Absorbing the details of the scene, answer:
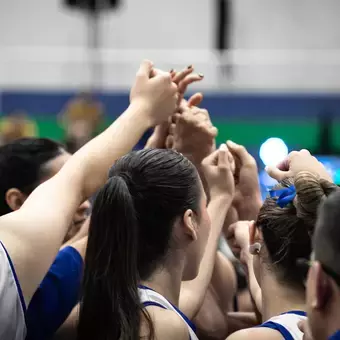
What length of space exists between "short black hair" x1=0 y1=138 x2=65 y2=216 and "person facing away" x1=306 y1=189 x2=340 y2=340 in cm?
107

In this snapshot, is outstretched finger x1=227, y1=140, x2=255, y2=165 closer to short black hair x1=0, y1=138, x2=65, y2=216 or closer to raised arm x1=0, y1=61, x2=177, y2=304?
raised arm x1=0, y1=61, x2=177, y2=304

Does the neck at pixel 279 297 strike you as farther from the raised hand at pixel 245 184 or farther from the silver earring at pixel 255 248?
the raised hand at pixel 245 184

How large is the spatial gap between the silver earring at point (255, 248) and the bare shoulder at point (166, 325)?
249mm

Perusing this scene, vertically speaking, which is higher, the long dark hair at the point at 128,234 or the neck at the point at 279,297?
the long dark hair at the point at 128,234

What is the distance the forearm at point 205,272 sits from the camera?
1.71 m

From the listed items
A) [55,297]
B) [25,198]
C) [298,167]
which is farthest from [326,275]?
[25,198]

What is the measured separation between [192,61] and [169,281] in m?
7.08

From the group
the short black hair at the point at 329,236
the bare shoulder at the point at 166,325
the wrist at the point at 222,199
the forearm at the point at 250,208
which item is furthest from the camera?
the forearm at the point at 250,208

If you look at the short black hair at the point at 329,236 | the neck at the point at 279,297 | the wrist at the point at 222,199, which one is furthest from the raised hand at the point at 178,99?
the short black hair at the point at 329,236

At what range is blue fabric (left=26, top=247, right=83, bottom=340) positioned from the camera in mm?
1633

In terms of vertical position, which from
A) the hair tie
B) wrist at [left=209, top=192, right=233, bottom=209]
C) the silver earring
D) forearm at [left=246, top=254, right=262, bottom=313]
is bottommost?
forearm at [left=246, top=254, right=262, bottom=313]

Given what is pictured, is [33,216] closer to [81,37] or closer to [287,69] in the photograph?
[287,69]

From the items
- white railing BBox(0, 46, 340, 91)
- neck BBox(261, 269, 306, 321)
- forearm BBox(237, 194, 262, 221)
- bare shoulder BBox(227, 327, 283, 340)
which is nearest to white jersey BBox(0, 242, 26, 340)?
bare shoulder BBox(227, 327, 283, 340)

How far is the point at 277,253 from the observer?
5.09 ft
